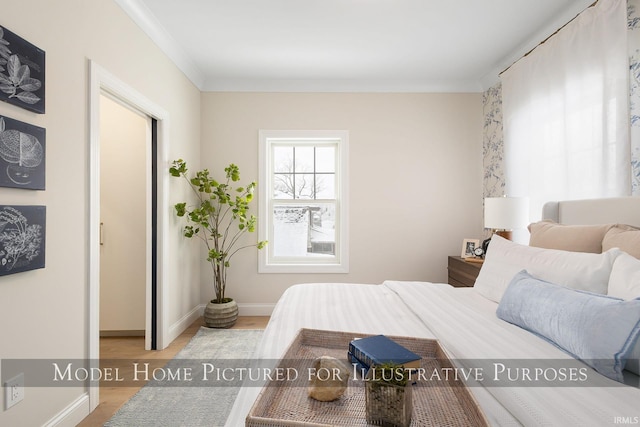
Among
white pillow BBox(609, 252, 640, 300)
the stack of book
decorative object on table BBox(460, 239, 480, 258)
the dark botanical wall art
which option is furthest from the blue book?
decorative object on table BBox(460, 239, 480, 258)

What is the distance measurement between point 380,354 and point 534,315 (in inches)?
32.3

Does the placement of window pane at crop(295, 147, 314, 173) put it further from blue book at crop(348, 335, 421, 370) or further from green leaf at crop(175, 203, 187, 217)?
blue book at crop(348, 335, 421, 370)

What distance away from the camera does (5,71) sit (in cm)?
146

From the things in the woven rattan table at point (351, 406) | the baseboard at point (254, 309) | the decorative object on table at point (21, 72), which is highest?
the decorative object on table at point (21, 72)

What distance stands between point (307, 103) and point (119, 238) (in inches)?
100

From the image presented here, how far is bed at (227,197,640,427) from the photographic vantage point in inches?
35.8

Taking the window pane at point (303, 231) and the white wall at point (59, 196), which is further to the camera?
the window pane at point (303, 231)

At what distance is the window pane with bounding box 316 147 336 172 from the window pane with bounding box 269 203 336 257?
457 mm

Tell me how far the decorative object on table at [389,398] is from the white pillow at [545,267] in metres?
1.15

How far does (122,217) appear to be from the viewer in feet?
11.0

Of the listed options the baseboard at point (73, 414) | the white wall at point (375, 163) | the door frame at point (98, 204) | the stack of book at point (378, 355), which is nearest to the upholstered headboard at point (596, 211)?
the white wall at point (375, 163)

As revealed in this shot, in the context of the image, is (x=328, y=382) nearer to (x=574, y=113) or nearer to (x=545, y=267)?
(x=545, y=267)

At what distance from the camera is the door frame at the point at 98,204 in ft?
6.70

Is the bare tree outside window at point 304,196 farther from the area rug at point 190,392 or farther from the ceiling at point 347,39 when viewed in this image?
the area rug at point 190,392
